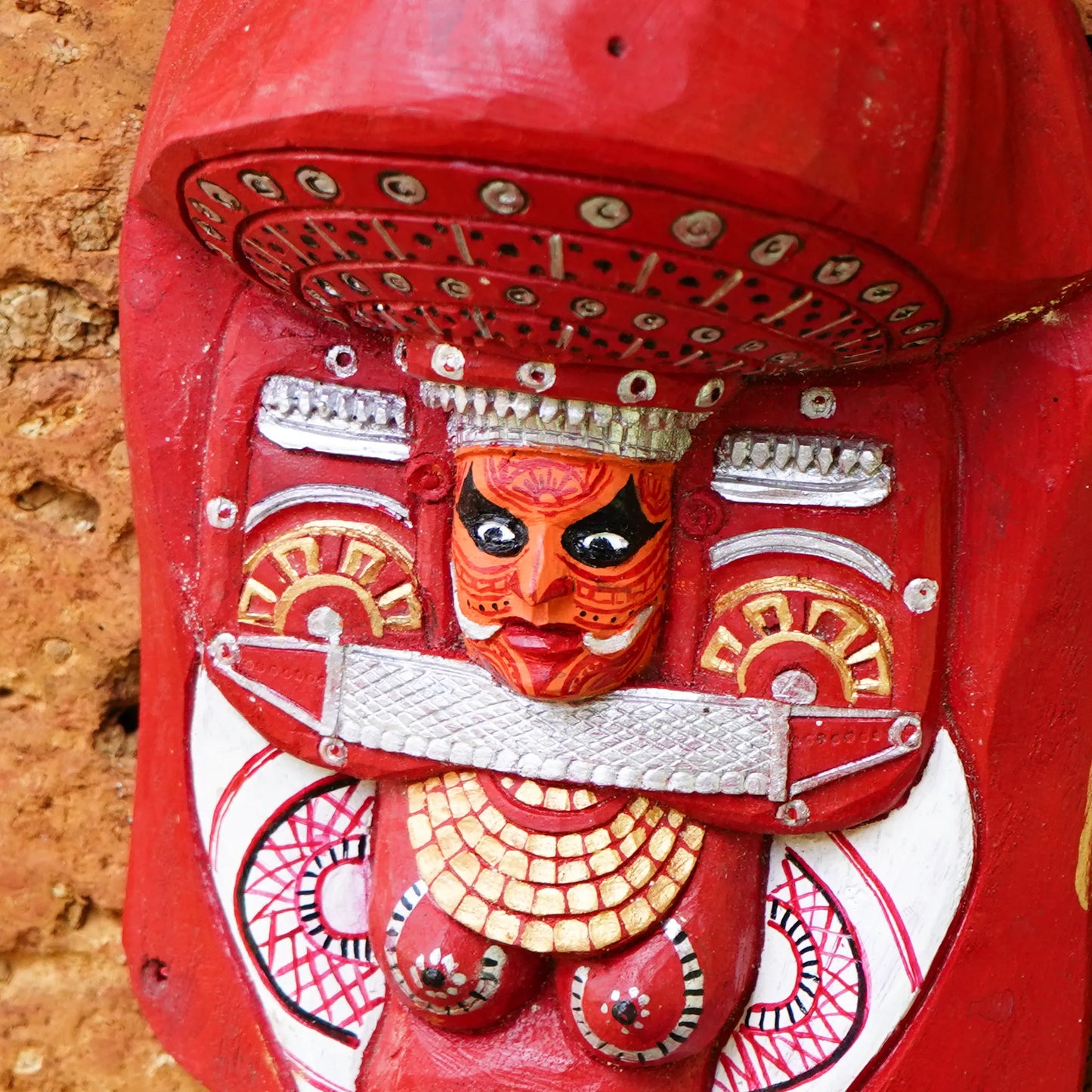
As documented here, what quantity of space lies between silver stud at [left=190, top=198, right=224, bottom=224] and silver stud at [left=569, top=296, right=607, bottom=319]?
32 cm

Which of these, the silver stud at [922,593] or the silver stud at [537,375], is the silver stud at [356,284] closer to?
the silver stud at [537,375]

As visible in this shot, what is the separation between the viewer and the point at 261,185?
39.6 inches

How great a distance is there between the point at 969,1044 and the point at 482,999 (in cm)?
48

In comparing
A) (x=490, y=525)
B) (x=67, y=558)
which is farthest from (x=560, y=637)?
(x=67, y=558)

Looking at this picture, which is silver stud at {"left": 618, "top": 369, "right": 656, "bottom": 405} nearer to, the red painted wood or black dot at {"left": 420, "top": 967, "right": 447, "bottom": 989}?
the red painted wood

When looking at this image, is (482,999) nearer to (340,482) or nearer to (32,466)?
(340,482)

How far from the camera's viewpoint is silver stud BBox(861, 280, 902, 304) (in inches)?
39.1

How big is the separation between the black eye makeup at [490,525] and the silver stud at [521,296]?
0.78 feet

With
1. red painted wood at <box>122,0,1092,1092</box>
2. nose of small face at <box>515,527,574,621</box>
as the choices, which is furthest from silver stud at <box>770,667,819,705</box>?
nose of small face at <box>515,527,574,621</box>

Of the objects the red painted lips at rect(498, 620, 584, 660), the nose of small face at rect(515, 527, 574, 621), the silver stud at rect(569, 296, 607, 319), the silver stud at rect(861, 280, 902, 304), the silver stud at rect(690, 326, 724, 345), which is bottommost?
the red painted lips at rect(498, 620, 584, 660)

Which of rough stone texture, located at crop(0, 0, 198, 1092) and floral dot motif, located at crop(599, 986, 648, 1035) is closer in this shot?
floral dot motif, located at crop(599, 986, 648, 1035)

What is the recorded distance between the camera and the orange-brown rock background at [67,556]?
1474 mm

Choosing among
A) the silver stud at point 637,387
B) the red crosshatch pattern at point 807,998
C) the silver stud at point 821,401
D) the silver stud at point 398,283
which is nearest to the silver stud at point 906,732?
the red crosshatch pattern at point 807,998

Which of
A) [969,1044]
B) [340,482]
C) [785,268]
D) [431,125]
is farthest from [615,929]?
[431,125]
